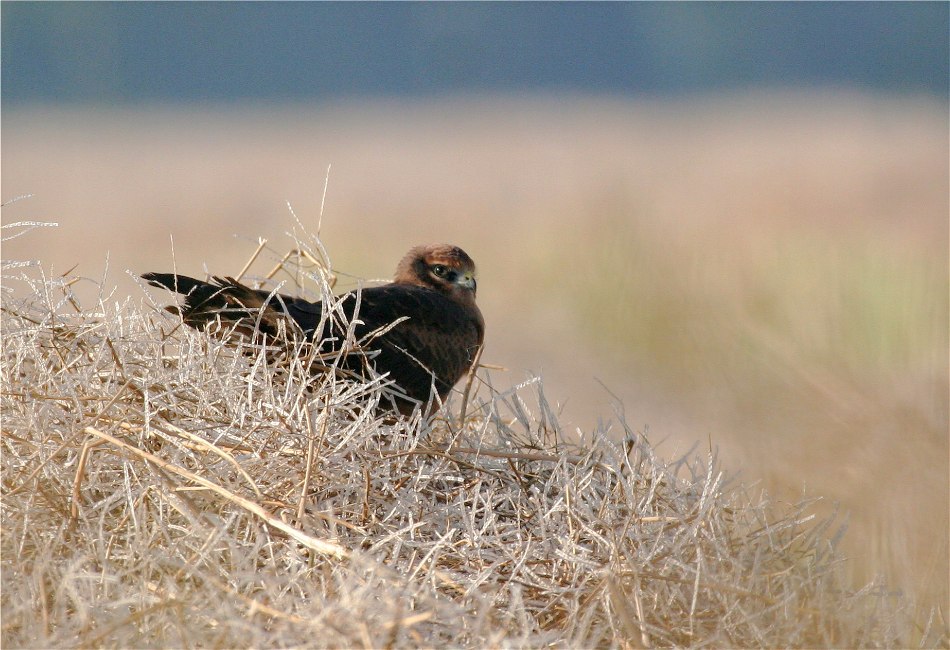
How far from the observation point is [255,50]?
4375cm

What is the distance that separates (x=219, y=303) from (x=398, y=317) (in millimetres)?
866

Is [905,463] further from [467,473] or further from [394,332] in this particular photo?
[394,332]

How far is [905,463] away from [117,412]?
160 centimetres

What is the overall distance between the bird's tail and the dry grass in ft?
1.02

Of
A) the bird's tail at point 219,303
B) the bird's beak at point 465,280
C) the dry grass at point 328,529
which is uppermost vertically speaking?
the bird's beak at point 465,280

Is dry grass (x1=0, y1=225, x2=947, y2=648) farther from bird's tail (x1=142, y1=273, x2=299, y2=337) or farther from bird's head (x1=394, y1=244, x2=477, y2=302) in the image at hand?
bird's head (x1=394, y1=244, x2=477, y2=302)

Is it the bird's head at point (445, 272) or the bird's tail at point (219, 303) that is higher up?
the bird's head at point (445, 272)

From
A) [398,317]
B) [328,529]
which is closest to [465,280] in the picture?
[398,317]

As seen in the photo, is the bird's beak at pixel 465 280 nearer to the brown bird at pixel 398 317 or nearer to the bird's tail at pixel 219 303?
the brown bird at pixel 398 317

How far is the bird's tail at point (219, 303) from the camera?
2895mm

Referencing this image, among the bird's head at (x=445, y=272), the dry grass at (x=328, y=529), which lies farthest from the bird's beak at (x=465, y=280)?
the dry grass at (x=328, y=529)

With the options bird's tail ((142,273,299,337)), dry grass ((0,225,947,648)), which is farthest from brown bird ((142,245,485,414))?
dry grass ((0,225,947,648))

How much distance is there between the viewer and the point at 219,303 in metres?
3.09

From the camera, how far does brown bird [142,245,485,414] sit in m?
2.97
